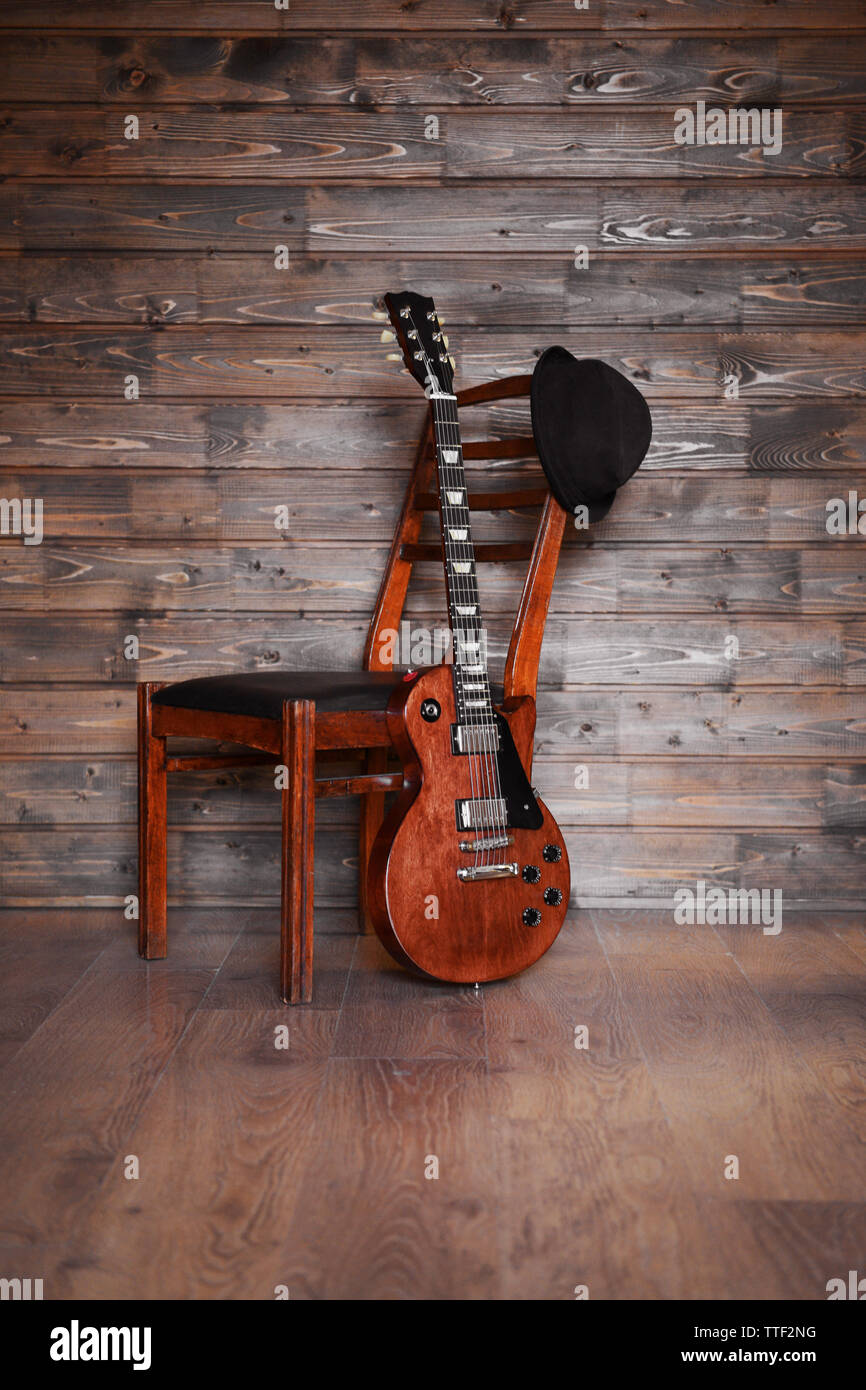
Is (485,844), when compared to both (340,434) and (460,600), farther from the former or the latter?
(340,434)

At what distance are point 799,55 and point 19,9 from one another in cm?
164

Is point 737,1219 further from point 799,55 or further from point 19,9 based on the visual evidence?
point 19,9

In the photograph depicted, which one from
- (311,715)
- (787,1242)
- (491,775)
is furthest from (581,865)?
(787,1242)

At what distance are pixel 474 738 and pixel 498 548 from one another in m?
0.43

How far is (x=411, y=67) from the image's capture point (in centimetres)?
236

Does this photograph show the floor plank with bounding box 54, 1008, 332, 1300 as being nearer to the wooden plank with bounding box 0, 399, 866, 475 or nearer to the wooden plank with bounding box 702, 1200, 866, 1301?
the wooden plank with bounding box 702, 1200, 866, 1301

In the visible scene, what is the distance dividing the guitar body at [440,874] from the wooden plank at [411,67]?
133cm

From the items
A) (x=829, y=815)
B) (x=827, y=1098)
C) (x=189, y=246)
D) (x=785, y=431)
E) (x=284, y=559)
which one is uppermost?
(x=189, y=246)

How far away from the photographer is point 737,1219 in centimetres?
118

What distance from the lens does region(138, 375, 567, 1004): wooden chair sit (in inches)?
71.7

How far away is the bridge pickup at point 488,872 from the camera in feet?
6.04

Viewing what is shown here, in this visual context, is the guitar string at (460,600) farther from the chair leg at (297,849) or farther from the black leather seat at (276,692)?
the chair leg at (297,849)

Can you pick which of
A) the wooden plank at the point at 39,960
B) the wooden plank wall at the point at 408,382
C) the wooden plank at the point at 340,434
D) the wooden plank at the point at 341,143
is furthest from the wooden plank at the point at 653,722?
the wooden plank at the point at 341,143

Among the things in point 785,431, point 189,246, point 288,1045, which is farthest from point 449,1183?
point 189,246
